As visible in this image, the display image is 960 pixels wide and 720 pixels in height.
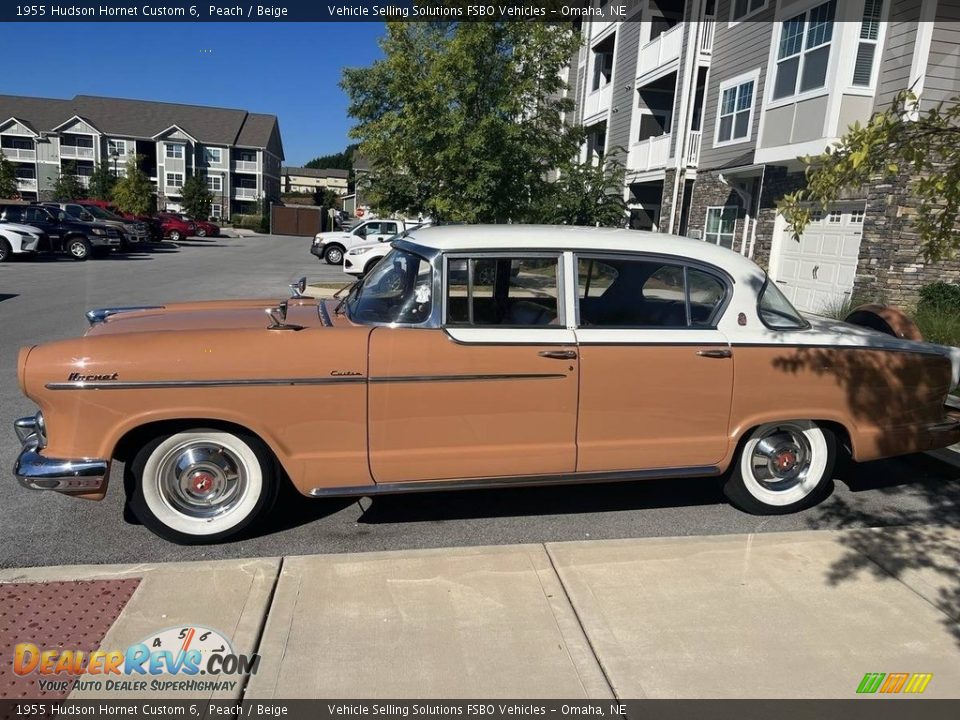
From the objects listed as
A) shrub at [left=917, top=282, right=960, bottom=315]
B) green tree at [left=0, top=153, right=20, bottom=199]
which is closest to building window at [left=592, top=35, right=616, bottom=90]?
shrub at [left=917, top=282, right=960, bottom=315]

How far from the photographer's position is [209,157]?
71312 millimetres

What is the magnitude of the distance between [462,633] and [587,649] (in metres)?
0.55

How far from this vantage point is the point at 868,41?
12.4 metres

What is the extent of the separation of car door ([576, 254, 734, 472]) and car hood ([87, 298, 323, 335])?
1588 mm

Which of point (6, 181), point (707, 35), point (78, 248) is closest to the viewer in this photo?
point (707, 35)

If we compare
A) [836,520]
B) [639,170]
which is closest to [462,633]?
[836,520]

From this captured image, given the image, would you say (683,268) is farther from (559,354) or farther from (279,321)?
(279,321)

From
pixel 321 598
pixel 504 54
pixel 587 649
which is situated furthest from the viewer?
pixel 504 54

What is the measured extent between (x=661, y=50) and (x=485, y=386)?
1967cm

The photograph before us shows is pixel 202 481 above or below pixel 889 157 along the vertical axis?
below

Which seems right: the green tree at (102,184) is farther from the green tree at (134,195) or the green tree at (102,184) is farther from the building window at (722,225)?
the building window at (722,225)

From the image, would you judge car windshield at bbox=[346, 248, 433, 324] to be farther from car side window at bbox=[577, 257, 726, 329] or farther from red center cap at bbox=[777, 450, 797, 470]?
red center cap at bbox=[777, 450, 797, 470]

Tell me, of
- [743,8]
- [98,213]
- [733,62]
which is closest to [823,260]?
[733,62]

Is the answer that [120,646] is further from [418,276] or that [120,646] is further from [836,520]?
[836,520]
